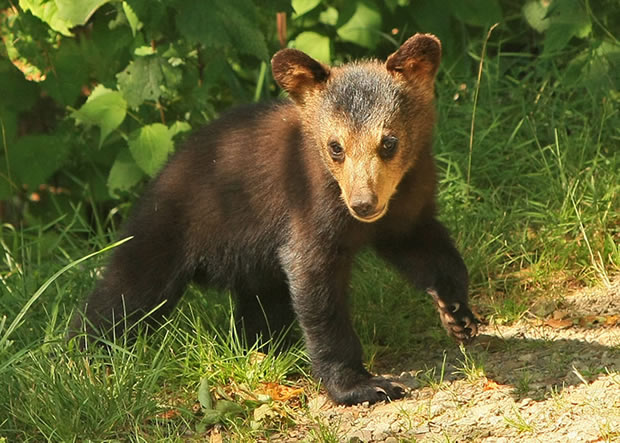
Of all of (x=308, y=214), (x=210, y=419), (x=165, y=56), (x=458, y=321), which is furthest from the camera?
(x=165, y=56)

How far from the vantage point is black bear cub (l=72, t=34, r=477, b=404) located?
4883 millimetres

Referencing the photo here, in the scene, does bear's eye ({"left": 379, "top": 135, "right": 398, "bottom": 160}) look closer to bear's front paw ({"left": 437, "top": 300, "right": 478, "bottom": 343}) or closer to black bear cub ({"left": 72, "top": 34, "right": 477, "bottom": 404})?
black bear cub ({"left": 72, "top": 34, "right": 477, "bottom": 404})

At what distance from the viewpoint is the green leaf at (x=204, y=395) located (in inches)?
187

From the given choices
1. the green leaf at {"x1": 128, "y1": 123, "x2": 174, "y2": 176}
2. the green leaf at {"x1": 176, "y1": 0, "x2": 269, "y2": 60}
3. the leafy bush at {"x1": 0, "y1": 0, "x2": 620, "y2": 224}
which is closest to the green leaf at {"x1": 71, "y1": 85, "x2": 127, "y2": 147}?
the leafy bush at {"x1": 0, "y1": 0, "x2": 620, "y2": 224}

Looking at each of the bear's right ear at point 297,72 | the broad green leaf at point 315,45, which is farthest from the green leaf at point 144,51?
the bear's right ear at point 297,72

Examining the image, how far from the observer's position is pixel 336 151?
15.9 ft

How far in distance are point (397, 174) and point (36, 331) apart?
212 cm

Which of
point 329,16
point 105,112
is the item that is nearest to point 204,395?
point 105,112

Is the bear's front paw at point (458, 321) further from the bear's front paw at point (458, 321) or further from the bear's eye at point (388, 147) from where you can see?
the bear's eye at point (388, 147)

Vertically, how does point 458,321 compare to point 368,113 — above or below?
below

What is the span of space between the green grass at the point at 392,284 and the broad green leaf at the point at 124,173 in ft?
1.07

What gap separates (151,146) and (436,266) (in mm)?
2136

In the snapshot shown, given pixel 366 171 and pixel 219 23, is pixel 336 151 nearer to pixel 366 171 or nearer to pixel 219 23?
pixel 366 171

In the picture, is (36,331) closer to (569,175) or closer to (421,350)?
(421,350)
